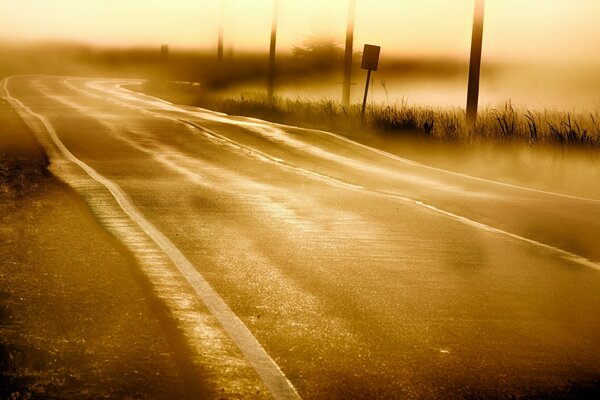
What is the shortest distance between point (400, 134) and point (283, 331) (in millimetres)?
21311

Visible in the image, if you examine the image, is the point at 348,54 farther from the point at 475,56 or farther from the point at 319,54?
the point at 319,54

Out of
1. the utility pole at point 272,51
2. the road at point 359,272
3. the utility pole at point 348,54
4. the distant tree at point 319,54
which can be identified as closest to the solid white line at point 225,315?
the road at point 359,272

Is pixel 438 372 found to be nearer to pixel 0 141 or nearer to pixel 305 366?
pixel 305 366

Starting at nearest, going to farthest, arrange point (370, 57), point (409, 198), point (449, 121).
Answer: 1. point (409, 198)
2. point (449, 121)
3. point (370, 57)

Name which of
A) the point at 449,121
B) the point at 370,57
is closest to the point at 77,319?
the point at 449,121

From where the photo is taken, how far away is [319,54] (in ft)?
339

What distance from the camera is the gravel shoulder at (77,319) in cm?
574

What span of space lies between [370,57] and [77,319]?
24.4 meters

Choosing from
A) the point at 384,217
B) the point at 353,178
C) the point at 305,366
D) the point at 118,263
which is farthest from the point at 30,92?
the point at 305,366

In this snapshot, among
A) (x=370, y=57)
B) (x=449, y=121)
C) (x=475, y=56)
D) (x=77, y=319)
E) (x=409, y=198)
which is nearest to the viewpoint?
(x=77, y=319)

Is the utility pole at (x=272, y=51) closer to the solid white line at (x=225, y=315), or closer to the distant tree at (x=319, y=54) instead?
the solid white line at (x=225, y=315)

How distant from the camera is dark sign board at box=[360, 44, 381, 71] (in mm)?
30727

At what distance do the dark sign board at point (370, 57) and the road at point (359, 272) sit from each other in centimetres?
1111

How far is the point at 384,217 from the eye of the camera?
12.9m
